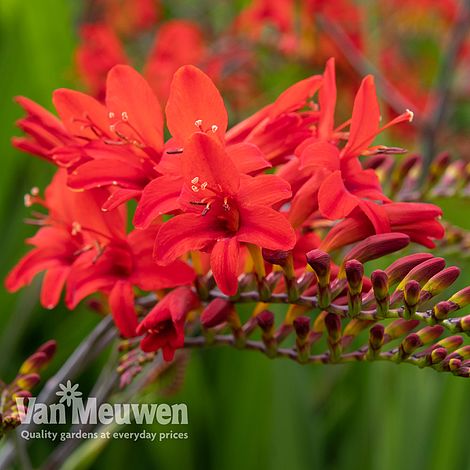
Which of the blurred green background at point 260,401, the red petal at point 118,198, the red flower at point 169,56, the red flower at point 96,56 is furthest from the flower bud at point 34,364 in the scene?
the red flower at point 169,56

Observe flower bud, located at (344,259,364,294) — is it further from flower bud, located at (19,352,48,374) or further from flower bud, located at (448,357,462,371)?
flower bud, located at (19,352,48,374)

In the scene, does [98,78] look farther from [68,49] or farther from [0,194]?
[0,194]

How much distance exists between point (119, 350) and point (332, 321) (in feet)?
0.67

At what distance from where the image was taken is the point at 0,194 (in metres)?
1.33

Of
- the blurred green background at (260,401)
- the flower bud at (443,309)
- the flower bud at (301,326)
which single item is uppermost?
the flower bud at (443,309)

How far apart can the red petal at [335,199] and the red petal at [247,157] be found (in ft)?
0.15

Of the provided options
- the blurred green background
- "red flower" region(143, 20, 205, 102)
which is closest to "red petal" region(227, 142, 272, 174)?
the blurred green background

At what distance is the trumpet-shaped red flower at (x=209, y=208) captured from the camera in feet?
1.76

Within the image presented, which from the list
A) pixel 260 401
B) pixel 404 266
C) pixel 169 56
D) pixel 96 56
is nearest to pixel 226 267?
pixel 404 266

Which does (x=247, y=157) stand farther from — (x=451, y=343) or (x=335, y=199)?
(x=451, y=343)

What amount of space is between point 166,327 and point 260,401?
59 cm

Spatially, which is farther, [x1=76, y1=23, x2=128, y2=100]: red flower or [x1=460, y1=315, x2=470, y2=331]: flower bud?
[x1=76, y1=23, x2=128, y2=100]: red flower

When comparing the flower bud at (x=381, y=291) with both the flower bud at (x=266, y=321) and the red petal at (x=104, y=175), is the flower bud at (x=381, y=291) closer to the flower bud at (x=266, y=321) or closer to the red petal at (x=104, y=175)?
the flower bud at (x=266, y=321)

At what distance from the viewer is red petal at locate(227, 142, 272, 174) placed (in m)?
0.56
